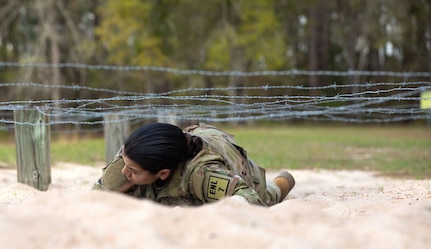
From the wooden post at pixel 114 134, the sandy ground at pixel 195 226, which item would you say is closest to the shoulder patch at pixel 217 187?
the sandy ground at pixel 195 226

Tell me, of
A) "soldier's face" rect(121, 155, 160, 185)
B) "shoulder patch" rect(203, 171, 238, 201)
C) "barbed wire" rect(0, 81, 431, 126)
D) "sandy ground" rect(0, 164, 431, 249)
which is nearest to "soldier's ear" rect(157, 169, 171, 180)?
"soldier's face" rect(121, 155, 160, 185)

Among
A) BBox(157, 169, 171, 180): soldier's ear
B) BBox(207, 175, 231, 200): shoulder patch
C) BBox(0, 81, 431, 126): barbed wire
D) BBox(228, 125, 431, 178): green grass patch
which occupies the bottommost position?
BBox(228, 125, 431, 178): green grass patch

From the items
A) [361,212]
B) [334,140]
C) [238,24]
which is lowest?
[334,140]

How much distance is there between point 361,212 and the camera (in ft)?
10.4

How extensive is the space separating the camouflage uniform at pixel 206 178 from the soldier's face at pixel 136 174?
0.51 ft

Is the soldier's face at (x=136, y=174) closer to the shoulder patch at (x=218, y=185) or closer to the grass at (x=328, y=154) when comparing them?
the shoulder patch at (x=218, y=185)

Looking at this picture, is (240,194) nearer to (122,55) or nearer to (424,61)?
(122,55)

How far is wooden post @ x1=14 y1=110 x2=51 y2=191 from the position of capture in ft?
19.4

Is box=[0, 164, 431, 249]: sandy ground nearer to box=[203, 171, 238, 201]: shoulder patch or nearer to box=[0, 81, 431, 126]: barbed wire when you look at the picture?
box=[203, 171, 238, 201]: shoulder patch

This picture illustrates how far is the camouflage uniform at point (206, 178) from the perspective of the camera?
12.0 feet

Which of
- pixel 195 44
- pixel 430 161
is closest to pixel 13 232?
pixel 430 161

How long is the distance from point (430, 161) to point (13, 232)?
29.7 ft

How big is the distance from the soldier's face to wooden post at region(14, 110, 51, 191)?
237cm

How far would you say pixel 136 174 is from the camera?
147 inches
